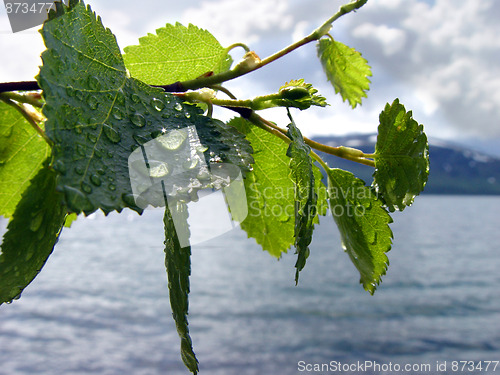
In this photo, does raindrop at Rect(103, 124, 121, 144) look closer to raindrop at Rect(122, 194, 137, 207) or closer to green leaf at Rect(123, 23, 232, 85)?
raindrop at Rect(122, 194, 137, 207)

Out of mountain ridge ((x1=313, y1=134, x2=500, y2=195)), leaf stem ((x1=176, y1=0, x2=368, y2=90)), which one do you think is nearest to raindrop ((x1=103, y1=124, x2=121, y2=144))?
leaf stem ((x1=176, y1=0, x2=368, y2=90))

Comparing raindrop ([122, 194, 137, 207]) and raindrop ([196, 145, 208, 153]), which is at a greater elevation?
raindrop ([196, 145, 208, 153])

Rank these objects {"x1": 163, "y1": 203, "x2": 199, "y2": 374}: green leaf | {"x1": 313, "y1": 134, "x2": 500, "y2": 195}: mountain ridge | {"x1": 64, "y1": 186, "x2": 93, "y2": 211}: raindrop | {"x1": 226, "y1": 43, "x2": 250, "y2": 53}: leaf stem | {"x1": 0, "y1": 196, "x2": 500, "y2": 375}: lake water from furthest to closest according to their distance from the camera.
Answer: {"x1": 313, "y1": 134, "x2": 500, "y2": 195}: mountain ridge → {"x1": 0, "y1": 196, "x2": 500, "y2": 375}: lake water → {"x1": 226, "y1": 43, "x2": 250, "y2": 53}: leaf stem → {"x1": 163, "y1": 203, "x2": 199, "y2": 374}: green leaf → {"x1": 64, "y1": 186, "x2": 93, "y2": 211}: raindrop

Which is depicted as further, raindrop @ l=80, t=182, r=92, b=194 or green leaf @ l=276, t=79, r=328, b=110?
green leaf @ l=276, t=79, r=328, b=110

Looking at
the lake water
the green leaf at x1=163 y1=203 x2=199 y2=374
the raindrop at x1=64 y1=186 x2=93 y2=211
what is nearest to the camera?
the raindrop at x1=64 y1=186 x2=93 y2=211

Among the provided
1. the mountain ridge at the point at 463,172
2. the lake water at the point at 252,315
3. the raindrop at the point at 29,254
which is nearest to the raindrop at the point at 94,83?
the raindrop at the point at 29,254

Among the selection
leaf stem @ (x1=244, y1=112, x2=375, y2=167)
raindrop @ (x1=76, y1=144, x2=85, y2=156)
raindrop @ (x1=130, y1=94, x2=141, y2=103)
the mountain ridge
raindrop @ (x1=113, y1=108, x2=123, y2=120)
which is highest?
the mountain ridge

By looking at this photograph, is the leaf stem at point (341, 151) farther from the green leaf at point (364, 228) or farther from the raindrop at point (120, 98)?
the raindrop at point (120, 98)

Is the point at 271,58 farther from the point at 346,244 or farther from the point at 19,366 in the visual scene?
the point at 19,366
